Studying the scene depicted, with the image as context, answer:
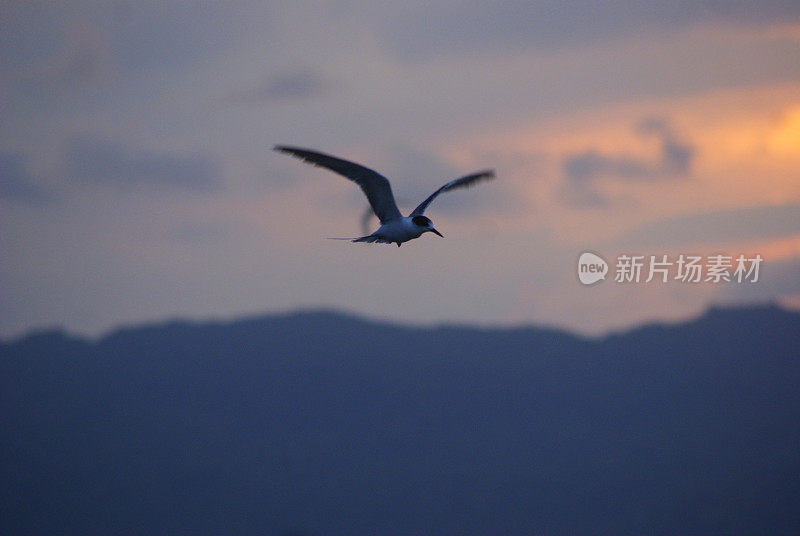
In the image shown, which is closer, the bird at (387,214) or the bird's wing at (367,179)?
the bird's wing at (367,179)

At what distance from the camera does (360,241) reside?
4153 cm

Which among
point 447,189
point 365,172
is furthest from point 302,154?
point 447,189

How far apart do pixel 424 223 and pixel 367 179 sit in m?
2.47

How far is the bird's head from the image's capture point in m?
42.3

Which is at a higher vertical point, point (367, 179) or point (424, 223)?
point (367, 179)

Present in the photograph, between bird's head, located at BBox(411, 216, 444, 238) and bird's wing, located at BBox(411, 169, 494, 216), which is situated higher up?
bird's wing, located at BBox(411, 169, 494, 216)

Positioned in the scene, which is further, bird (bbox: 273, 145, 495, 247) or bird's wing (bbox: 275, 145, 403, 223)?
bird (bbox: 273, 145, 495, 247)

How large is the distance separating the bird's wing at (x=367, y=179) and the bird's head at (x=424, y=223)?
68 cm

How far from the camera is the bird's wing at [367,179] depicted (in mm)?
37250

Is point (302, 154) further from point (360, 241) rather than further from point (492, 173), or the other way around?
point (492, 173)

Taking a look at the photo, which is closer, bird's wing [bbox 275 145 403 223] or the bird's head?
bird's wing [bbox 275 145 403 223]

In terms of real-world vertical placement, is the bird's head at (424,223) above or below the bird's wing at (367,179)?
below

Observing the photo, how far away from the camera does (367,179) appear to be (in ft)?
136

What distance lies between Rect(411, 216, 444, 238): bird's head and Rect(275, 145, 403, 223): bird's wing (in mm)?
681
